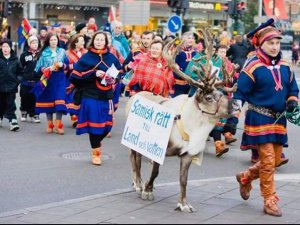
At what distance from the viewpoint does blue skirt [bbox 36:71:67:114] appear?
13016 millimetres

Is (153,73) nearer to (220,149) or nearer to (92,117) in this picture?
(92,117)

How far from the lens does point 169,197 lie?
7.66 m

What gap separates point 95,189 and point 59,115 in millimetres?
4880

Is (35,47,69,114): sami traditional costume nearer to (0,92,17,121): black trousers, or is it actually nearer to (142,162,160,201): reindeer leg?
(0,92,17,121): black trousers

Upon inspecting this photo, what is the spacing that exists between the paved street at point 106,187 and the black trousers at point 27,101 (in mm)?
1852

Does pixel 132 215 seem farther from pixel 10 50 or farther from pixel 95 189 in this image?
pixel 10 50

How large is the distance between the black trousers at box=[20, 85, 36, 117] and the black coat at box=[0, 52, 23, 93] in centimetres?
84

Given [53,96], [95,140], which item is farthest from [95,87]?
[53,96]

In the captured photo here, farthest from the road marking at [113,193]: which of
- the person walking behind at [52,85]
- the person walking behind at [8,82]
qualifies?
the person walking behind at [8,82]

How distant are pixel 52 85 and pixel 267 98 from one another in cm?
676

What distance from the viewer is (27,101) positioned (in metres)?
14.4

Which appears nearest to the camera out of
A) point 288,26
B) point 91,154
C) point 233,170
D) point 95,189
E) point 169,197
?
point 169,197

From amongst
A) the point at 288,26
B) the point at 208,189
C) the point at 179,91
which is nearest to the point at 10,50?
the point at 179,91

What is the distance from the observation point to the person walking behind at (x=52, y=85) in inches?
512
